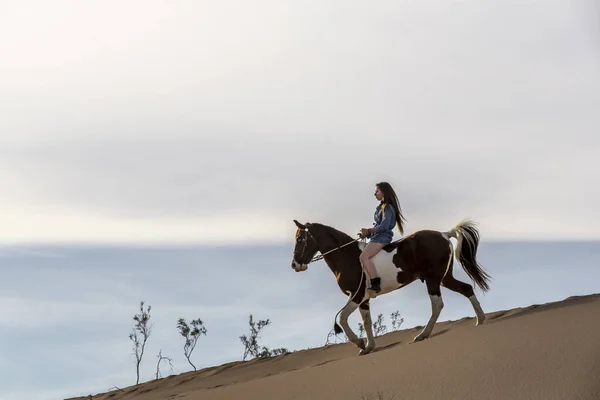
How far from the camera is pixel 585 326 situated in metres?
9.99

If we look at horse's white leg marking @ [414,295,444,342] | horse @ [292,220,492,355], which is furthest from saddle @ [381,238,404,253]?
horse's white leg marking @ [414,295,444,342]

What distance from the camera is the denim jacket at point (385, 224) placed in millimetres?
12672

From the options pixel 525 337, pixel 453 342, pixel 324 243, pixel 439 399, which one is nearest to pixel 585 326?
pixel 525 337

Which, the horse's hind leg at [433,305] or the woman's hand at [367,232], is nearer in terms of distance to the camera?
the horse's hind leg at [433,305]

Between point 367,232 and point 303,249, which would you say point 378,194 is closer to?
point 367,232

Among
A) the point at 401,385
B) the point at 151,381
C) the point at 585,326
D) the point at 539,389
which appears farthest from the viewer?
the point at 151,381

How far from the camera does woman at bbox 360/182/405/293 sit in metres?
12.7

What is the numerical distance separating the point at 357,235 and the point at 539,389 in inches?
202

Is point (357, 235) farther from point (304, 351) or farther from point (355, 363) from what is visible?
point (304, 351)

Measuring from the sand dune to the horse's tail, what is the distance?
659 millimetres

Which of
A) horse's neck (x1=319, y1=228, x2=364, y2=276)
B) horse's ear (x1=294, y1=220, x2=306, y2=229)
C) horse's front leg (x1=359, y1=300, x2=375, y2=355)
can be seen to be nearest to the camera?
horse's front leg (x1=359, y1=300, x2=375, y2=355)

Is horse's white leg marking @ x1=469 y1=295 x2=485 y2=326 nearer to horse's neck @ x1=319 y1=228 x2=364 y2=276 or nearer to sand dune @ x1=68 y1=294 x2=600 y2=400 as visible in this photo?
sand dune @ x1=68 y1=294 x2=600 y2=400

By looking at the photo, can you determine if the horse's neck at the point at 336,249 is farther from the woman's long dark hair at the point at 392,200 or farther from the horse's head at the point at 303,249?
the woman's long dark hair at the point at 392,200

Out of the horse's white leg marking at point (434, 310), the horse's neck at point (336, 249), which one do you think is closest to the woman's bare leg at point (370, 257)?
the horse's neck at point (336, 249)
